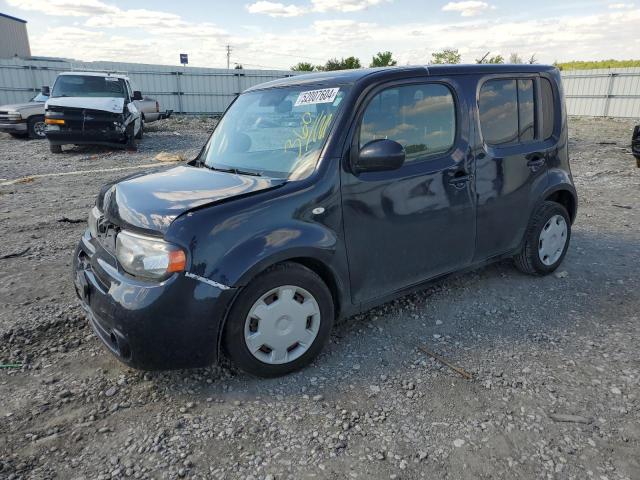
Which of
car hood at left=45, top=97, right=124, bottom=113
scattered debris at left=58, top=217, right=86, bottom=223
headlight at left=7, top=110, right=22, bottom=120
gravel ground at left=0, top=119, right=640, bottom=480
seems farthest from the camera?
headlight at left=7, top=110, right=22, bottom=120

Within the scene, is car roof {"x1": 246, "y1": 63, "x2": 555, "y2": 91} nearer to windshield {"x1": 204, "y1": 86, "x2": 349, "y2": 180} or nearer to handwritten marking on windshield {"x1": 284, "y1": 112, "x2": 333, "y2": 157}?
windshield {"x1": 204, "y1": 86, "x2": 349, "y2": 180}

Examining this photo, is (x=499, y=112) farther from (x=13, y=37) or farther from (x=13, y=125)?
(x=13, y=37)

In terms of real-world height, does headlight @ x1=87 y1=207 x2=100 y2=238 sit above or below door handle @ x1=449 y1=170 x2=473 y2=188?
below

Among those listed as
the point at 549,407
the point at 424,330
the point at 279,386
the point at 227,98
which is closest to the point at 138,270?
the point at 279,386

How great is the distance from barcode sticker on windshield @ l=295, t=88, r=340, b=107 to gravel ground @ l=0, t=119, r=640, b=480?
1.63 metres

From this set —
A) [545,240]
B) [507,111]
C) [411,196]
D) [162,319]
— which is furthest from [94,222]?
[545,240]

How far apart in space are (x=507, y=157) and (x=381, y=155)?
1.44 m

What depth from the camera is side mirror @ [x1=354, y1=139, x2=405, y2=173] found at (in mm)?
2816

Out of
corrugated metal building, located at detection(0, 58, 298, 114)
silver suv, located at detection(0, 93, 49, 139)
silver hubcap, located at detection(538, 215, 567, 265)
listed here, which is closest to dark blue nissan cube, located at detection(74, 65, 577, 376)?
silver hubcap, located at detection(538, 215, 567, 265)

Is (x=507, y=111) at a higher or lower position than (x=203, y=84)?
lower

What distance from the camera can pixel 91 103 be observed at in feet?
37.5

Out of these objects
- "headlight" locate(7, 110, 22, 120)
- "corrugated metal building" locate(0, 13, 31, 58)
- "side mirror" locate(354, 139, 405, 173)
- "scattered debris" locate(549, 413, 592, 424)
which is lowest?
"scattered debris" locate(549, 413, 592, 424)

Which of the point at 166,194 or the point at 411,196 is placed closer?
the point at 166,194

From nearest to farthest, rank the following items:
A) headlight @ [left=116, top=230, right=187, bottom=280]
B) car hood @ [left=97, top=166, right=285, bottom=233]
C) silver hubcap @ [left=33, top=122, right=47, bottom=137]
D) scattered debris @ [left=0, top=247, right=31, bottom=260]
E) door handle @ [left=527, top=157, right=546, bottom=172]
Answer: headlight @ [left=116, top=230, right=187, bottom=280] → car hood @ [left=97, top=166, right=285, bottom=233] → door handle @ [left=527, top=157, right=546, bottom=172] → scattered debris @ [left=0, top=247, right=31, bottom=260] → silver hubcap @ [left=33, top=122, right=47, bottom=137]
